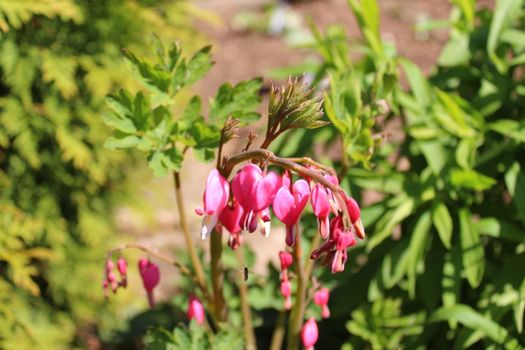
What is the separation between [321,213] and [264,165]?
177 mm

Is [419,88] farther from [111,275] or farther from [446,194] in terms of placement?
[111,275]

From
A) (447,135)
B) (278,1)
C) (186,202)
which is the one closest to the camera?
(447,135)

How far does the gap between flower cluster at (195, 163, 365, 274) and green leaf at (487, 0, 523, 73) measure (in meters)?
1.24

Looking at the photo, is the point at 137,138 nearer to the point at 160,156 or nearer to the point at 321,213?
the point at 160,156

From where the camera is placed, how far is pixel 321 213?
1.59 metres

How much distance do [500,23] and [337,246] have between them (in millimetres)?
1467

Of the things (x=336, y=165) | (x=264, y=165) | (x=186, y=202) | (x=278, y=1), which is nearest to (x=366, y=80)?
(x=336, y=165)

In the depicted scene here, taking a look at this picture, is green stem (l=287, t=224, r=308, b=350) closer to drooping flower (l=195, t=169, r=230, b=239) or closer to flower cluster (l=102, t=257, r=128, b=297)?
drooping flower (l=195, t=169, r=230, b=239)

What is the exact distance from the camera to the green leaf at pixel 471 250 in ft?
7.82

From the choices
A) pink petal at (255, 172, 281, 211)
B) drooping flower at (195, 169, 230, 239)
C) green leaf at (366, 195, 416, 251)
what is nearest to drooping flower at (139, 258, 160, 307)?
drooping flower at (195, 169, 230, 239)

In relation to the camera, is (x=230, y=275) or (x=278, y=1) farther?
(x=278, y=1)

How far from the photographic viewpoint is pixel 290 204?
159 cm

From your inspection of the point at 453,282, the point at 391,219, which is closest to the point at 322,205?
the point at 391,219

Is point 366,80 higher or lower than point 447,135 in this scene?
higher
